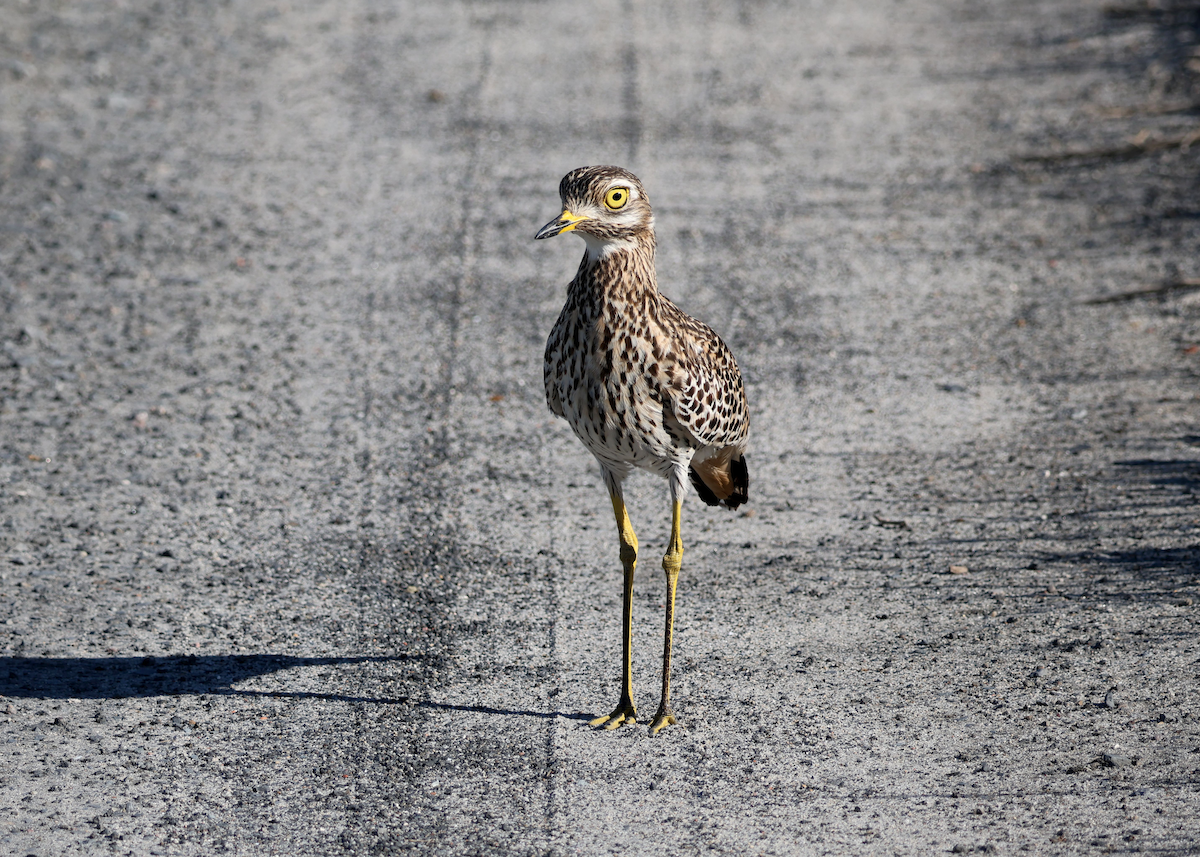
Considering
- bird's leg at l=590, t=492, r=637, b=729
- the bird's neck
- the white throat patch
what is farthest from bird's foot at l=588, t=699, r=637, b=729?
the white throat patch

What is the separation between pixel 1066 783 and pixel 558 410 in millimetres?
2223

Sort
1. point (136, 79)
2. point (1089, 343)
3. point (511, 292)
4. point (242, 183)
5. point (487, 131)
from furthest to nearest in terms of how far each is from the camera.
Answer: point (136, 79) < point (487, 131) < point (242, 183) < point (511, 292) < point (1089, 343)

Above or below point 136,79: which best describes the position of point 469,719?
below

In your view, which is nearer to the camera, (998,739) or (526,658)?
(998,739)

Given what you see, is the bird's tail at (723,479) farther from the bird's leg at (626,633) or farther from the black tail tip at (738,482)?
the bird's leg at (626,633)

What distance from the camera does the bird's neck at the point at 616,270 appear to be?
4.59 metres

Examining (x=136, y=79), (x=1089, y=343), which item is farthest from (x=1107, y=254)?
(x=136, y=79)

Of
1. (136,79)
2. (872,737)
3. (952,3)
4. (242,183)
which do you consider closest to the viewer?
(872,737)

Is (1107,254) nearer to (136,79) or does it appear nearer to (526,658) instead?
(526,658)

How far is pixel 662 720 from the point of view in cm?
487

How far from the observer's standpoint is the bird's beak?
4454mm

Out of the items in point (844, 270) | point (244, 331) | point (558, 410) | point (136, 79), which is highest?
point (136, 79)

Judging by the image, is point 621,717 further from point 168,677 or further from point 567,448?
point 567,448

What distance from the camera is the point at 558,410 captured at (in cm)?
484
